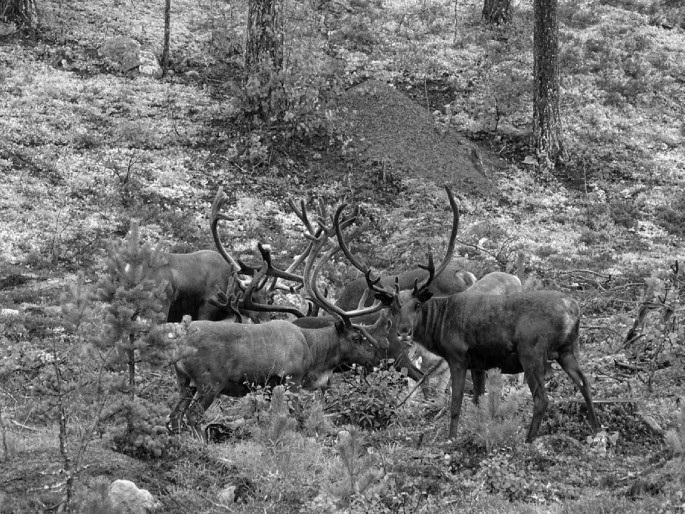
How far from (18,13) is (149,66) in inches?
149

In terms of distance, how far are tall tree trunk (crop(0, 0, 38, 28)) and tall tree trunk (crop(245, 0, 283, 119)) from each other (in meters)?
6.36

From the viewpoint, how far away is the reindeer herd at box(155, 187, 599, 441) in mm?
8695

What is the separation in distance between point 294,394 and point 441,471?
1981mm

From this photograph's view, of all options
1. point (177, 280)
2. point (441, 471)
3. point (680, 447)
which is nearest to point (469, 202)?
point (177, 280)

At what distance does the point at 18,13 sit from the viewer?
73.0 ft

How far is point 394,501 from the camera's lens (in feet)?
22.8

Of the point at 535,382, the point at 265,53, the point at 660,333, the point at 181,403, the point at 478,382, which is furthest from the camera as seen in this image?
the point at 265,53

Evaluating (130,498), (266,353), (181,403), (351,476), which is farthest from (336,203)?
(130,498)

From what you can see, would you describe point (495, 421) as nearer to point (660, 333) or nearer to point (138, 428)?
point (660, 333)

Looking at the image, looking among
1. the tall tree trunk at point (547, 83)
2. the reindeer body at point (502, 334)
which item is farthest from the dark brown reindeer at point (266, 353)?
the tall tree trunk at point (547, 83)

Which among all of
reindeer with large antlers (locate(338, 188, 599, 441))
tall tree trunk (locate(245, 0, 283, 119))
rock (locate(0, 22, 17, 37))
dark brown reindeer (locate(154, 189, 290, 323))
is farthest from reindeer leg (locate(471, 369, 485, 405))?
rock (locate(0, 22, 17, 37))

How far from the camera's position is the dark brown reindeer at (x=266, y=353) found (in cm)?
885

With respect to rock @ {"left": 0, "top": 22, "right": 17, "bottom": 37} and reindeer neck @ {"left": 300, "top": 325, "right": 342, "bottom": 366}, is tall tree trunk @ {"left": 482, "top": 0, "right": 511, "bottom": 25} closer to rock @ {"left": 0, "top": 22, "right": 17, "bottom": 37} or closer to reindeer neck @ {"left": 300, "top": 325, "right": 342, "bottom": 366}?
rock @ {"left": 0, "top": 22, "right": 17, "bottom": 37}

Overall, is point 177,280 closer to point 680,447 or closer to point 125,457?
point 125,457
